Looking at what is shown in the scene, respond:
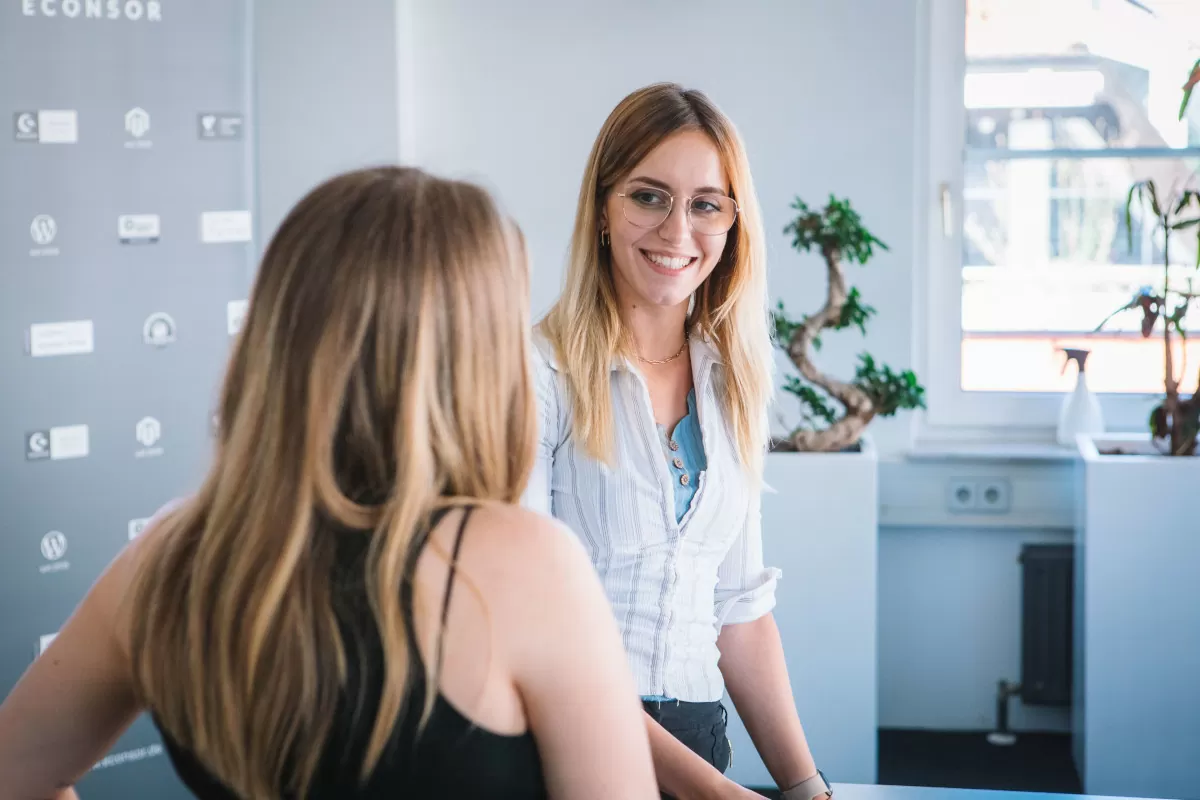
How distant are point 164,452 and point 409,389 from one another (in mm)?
2278

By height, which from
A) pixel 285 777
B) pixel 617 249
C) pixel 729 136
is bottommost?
pixel 285 777

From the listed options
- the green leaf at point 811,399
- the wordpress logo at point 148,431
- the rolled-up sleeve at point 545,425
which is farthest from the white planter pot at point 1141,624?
the wordpress logo at point 148,431

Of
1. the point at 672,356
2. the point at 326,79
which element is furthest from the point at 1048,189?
the point at 672,356

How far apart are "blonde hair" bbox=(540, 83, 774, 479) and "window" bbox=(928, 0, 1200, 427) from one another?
2.13 meters

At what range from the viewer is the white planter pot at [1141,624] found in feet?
10.3

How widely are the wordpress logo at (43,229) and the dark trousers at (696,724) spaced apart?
186 centimetres

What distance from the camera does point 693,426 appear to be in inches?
67.3

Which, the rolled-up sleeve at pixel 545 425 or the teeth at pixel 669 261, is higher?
the teeth at pixel 669 261

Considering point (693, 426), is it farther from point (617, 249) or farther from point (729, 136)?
point (729, 136)

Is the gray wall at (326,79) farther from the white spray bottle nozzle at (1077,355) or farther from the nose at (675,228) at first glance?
the nose at (675,228)

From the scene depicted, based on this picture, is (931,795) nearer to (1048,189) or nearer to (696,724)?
(696,724)

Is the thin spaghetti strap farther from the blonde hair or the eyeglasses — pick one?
the eyeglasses

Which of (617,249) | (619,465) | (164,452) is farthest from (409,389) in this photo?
(164,452)

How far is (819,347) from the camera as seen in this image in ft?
10.4
